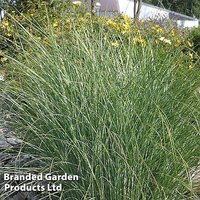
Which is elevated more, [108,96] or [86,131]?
[108,96]

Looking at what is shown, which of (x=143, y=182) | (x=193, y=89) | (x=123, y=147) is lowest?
(x=143, y=182)

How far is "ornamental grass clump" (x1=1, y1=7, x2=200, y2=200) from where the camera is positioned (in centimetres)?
214

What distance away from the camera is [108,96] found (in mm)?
2377

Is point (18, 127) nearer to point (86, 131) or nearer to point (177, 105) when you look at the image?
point (86, 131)

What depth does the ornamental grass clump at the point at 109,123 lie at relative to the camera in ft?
7.04

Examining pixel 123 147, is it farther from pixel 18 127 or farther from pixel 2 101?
pixel 2 101

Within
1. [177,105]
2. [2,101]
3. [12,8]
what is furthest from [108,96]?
[12,8]

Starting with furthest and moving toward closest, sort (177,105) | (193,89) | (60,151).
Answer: (193,89) < (177,105) < (60,151)

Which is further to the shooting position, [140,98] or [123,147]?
[140,98]

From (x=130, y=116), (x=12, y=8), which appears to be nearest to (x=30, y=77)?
(x=130, y=116)

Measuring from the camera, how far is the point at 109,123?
2277 mm

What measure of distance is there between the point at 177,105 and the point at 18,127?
100cm

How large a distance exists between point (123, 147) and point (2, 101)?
1.07 metres

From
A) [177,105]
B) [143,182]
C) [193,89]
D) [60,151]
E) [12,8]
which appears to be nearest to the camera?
[143,182]
